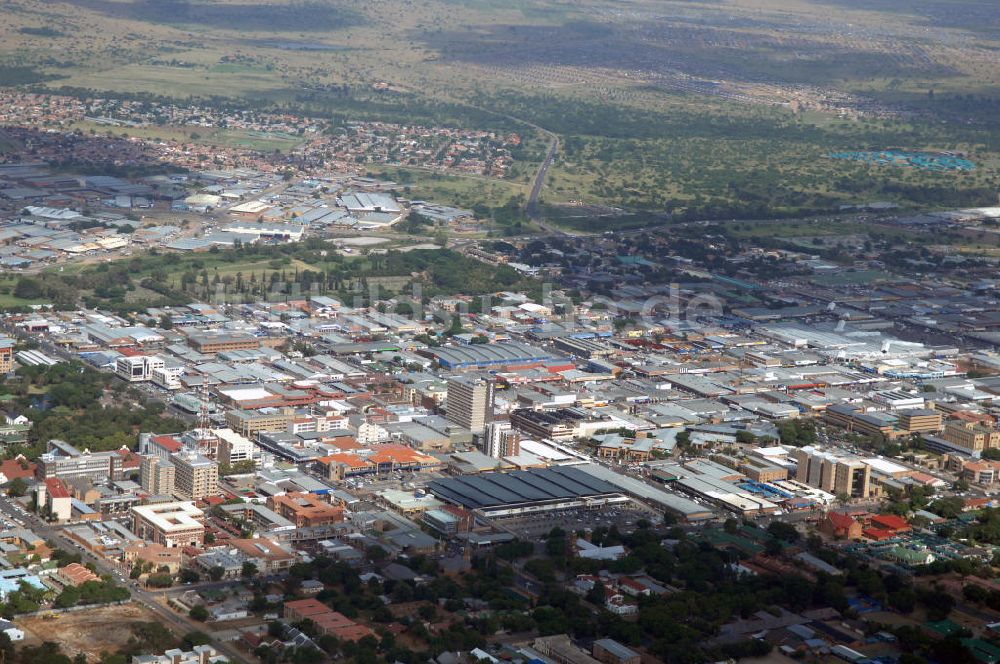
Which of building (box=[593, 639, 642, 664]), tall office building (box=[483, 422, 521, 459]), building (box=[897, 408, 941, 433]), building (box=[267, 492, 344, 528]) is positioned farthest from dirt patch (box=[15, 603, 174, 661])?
building (box=[897, 408, 941, 433])

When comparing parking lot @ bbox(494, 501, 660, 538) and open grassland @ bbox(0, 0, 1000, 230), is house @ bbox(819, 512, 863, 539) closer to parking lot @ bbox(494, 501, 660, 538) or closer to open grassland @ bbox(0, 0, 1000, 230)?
parking lot @ bbox(494, 501, 660, 538)

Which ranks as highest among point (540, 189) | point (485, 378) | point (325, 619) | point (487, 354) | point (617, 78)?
point (325, 619)

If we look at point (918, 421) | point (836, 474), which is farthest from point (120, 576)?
point (918, 421)

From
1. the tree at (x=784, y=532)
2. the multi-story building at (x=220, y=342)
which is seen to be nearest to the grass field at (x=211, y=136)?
the multi-story building at (x=220, y=342)

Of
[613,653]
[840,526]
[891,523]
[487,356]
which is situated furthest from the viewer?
[487,356]

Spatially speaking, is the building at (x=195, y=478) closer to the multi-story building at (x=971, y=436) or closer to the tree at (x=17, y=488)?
the tree at (x=17, y=488)

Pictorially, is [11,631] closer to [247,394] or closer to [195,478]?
[195,478]

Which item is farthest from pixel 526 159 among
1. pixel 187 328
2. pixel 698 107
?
pixel 187 328

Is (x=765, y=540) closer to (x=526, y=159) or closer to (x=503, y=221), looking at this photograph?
(x=503, y=221)
